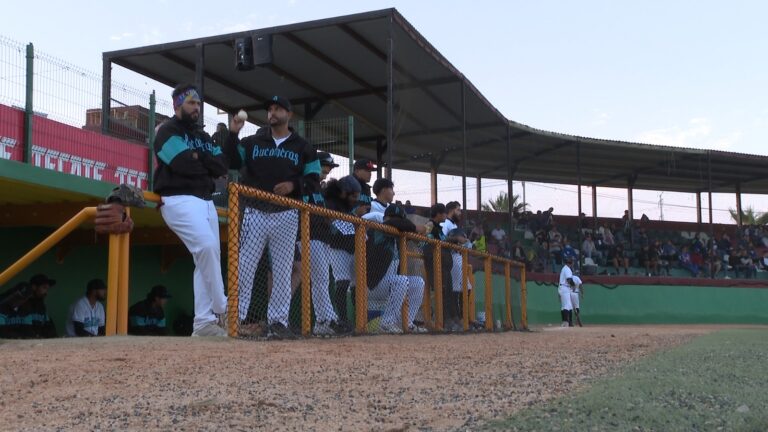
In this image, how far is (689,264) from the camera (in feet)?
87.4

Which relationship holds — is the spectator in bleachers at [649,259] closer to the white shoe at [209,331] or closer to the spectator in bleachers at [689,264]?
the spectator in bleachers at [689,264]

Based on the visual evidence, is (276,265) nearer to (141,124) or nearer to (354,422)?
(354,422)

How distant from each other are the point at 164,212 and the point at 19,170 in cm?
249

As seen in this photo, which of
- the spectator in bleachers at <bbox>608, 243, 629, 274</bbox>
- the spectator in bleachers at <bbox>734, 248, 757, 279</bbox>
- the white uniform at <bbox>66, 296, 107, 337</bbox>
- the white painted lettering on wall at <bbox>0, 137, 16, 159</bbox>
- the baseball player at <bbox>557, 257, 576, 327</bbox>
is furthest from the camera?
the spectator in bleachers at <bbox>734, 248, 757, 279</bbox>

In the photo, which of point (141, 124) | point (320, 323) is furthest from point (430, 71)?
point (320, 323)

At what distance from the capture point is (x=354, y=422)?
2723 millimetres

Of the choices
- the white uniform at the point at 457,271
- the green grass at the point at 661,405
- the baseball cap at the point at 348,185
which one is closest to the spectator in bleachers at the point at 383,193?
the baseball cap at the point at 348,185

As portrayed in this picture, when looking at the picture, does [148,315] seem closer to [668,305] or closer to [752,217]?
[668,305]

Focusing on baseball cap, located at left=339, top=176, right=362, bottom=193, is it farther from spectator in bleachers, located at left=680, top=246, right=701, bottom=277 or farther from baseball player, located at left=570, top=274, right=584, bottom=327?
spectator in bleachers, located at left=680, top=246, right=701, bottom=277

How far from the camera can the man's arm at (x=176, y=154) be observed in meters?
5.72

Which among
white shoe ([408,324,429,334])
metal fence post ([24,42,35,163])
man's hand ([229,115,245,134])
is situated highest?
metal fence post ([24,42,35,163])

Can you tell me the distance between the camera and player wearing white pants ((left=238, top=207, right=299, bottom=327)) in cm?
601

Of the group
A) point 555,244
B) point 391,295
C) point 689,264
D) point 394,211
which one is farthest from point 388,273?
point 689,264

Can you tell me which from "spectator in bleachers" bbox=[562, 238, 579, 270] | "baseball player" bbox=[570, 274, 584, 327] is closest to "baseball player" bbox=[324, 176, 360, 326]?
"baseball player" bbox=[570, 274, 584, 327]
